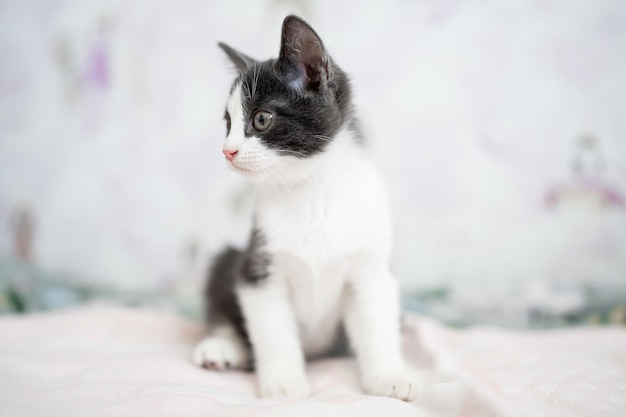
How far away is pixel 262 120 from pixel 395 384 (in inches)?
27.0

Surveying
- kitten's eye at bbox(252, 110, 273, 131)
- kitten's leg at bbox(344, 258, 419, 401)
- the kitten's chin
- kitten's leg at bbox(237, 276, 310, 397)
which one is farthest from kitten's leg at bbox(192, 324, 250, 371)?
kitten's eye at bbox(252, 110, 273, 131)

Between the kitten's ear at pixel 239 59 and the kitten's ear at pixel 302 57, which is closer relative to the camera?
the kitten's ear at pixel 302 57

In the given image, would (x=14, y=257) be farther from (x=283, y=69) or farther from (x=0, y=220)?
(x=283, y=69)

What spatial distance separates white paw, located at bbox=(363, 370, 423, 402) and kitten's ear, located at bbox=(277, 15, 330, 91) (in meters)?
0.70

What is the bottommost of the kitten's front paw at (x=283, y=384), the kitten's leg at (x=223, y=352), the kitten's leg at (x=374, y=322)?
the kitten's leg at (x=223, y=352)

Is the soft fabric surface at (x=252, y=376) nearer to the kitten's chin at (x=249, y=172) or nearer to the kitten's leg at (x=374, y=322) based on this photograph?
the kitten's leg at (x=374, y=322)

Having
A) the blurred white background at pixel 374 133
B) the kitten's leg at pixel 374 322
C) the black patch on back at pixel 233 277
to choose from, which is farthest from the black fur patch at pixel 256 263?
the blurred white background at pixel 374 133

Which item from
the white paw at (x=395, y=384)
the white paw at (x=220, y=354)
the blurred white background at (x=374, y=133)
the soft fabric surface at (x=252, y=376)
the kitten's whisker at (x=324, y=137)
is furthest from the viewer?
the blurred white background at (x=374, y=133)

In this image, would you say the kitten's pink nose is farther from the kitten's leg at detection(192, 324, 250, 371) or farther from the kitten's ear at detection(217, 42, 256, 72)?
the kitten's leg at detection(192, 324, 250, 371)

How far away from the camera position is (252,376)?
1.39m

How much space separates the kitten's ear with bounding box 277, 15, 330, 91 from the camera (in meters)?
1.18

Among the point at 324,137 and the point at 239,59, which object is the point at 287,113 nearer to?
the point at 324,137

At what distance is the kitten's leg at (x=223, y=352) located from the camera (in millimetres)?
1369

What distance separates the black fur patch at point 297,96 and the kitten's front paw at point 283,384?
523mm
